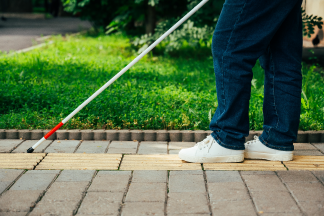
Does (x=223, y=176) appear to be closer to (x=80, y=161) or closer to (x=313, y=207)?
(x=313, y=207)

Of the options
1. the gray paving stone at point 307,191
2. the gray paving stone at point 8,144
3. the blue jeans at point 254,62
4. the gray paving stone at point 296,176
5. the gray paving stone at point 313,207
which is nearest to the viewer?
the gray paving stone at point 313,207

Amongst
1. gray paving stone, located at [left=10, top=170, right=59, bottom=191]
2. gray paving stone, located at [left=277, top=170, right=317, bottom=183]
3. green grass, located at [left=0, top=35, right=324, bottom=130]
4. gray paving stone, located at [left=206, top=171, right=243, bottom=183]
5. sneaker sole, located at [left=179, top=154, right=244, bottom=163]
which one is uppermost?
green grass, located at [left=0, top=35, right=324, bottom=130]

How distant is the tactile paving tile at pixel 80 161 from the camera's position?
2750mm

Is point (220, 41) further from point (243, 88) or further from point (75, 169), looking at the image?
point (75, 169)

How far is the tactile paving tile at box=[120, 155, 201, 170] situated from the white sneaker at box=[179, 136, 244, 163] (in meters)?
0.05

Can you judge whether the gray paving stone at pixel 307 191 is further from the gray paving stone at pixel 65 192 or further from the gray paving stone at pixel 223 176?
the gray paving stone at pixel 65 192

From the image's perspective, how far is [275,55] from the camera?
279 cm

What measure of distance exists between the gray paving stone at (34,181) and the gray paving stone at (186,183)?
807 mm

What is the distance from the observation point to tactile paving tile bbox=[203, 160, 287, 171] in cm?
273

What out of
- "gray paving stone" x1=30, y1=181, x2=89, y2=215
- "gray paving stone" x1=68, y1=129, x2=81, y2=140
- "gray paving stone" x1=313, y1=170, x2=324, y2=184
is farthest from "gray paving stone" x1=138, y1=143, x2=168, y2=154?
"gray paving stone" x1=313, y1=170, x2=324, y2=184

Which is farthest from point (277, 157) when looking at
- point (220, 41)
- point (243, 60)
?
point (220, 41)

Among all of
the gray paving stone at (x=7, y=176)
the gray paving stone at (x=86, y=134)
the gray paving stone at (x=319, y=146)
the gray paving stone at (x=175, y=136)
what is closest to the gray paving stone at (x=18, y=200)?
the gray paving stone at (x=7, y=176)

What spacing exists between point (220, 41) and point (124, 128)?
140cm

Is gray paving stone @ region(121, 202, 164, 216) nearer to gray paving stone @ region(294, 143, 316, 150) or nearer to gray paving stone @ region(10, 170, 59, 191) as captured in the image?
gray paving stone @ region(10, 170, 59, 191)
